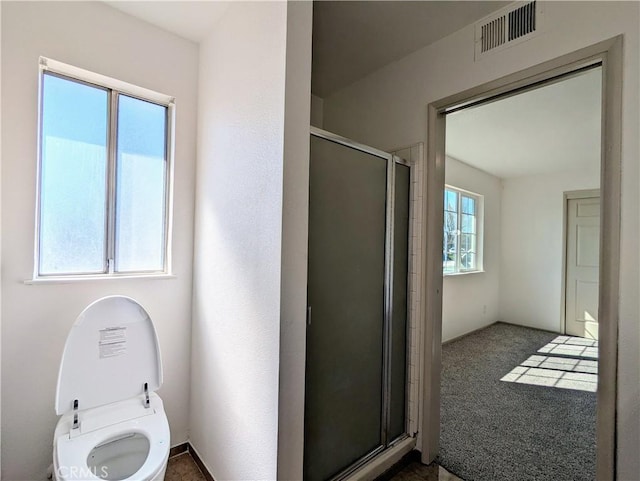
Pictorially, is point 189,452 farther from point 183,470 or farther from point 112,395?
point 112,395

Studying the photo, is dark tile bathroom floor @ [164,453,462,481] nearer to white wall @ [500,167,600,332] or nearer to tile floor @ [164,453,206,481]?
tile floor @ [164,453,206,481]

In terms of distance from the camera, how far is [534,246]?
4.95 metres

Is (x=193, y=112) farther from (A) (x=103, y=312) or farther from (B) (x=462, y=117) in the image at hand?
(B) (x=462, y=117)

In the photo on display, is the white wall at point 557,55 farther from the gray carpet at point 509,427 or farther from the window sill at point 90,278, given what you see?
the window sill at point 90,278

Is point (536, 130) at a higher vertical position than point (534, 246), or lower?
higher

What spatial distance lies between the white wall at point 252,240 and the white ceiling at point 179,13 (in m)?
0.07

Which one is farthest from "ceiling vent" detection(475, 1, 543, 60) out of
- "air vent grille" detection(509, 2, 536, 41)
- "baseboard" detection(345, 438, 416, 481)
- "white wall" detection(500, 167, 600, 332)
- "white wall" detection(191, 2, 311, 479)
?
"white wall" detection(500, 167, 600, 332)

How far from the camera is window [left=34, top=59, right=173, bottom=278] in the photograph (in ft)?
4.99

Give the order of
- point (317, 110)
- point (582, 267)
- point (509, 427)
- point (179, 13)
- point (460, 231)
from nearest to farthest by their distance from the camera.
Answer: point (179, 13) → point (509, 427) → point (317, 110) → point (460, 231) → point (582, 267)

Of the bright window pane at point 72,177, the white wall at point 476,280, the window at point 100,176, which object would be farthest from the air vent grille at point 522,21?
the white wall at point 476,280

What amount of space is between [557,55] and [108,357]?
2.50 m

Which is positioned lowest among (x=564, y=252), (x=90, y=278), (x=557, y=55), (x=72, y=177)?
(x=90, y=278)

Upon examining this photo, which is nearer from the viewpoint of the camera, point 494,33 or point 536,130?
point 494,33

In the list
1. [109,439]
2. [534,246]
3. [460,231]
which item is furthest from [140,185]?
[534,246]
